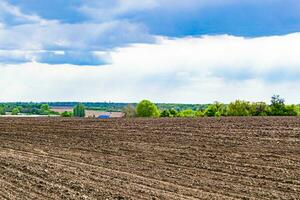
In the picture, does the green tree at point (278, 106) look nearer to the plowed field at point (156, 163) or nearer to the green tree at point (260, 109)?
the green tree at point (260, 109)

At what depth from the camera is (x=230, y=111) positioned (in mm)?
65750

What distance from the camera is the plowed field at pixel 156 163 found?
13.4m

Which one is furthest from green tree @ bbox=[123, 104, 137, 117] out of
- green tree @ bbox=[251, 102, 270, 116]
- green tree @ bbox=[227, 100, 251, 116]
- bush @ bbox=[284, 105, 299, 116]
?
bush @ bbox=[284, 105, 299, 116]

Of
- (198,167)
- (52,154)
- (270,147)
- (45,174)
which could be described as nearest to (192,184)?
(198,167)

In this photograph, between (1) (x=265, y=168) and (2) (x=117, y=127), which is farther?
(2) (x=117, y=127)

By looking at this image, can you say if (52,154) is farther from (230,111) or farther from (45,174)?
(230,111)

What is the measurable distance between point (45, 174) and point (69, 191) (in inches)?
110

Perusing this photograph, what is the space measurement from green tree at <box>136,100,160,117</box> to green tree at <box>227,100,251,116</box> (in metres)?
14.8

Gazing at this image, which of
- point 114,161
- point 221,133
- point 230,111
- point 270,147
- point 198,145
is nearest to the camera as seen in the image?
point 114,161

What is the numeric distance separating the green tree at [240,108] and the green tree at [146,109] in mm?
14848

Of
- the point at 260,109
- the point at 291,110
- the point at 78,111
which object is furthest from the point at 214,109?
the point at 78,111

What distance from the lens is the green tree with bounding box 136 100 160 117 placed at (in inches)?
3073

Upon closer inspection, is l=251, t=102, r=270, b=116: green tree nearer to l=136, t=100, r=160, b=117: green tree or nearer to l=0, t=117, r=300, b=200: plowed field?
l=136, t=100, r=160, b=117: green tree

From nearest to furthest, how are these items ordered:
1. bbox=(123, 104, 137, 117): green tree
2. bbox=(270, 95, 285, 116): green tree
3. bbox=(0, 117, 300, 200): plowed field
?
bbox=(0, 117, 300, 200): plowed field
bbox=(270, 95, 285, 116): green tree
bbox=(123, 104, 137, 117): green tree
